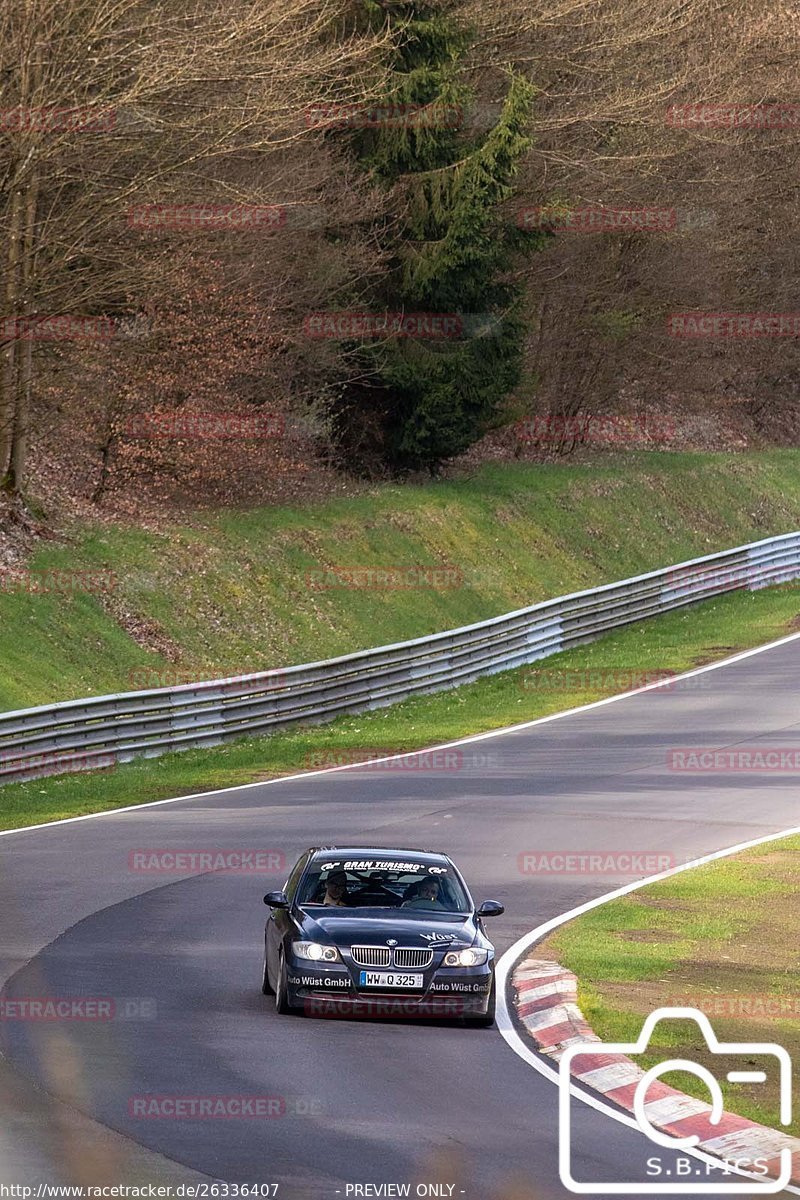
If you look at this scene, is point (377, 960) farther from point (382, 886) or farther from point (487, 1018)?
point (382, 886)

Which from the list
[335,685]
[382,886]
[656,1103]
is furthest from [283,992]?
[335,685]

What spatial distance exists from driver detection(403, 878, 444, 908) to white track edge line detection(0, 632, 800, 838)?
29.9 ft

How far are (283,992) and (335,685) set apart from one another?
19871 mm

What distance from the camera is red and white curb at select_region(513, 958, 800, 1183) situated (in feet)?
31.4

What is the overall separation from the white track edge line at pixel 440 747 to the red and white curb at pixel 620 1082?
9.84 meters

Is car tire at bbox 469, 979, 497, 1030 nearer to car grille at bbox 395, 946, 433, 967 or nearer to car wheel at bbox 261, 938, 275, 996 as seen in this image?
car grille at bbox 395, 946, 433, 967

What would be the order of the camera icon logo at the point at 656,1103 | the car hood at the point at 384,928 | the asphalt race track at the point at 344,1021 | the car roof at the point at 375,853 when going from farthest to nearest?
the car roof at the point at 375,853, the car hood at the point at 384,928, the asphalt race track at the point at 344,1021, the camera icon logo at the point at 656,1103

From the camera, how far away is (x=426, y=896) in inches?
562

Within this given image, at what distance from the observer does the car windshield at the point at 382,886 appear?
14109 mm

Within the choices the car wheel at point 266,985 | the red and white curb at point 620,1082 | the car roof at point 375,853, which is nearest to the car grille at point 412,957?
the red and white curb at point 620,1082

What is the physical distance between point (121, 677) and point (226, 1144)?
2319cm

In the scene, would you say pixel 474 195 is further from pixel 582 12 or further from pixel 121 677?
pixel 121 677

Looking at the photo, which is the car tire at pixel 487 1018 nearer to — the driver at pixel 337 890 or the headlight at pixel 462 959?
the headlight at pixel 462 959

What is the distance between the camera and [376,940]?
13289mm
